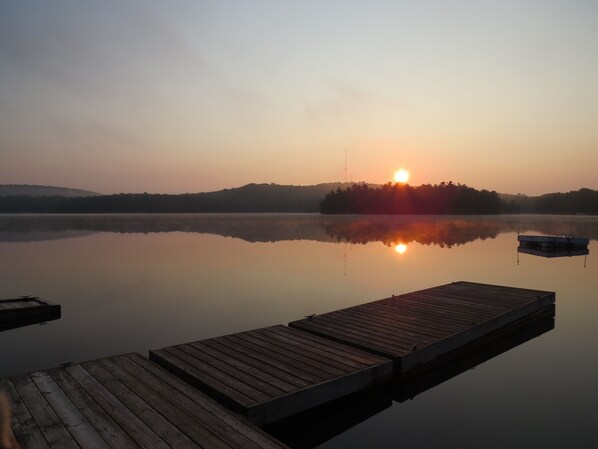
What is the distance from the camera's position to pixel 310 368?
303 inches

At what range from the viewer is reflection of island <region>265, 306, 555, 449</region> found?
689 cm

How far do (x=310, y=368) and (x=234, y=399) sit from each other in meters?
1.77

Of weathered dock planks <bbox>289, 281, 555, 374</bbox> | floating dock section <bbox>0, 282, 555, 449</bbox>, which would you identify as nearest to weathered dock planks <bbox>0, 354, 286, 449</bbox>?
floating dock section <bbox>0, 282, 555, 449</bbox>

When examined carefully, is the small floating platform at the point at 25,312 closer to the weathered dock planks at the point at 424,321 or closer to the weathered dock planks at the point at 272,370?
the weathered dock planks at the point at 272,370

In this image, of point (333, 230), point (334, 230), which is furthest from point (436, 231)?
point (333, 230)

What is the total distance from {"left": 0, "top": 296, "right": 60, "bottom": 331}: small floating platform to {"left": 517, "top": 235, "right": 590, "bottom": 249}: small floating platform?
123 feet

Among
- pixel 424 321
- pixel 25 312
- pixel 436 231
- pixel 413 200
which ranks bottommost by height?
pixel 25 312

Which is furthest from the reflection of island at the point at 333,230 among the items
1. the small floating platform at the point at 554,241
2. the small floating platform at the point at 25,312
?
the small floating platform at the point at 25,312

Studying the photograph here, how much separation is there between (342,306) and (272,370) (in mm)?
8327

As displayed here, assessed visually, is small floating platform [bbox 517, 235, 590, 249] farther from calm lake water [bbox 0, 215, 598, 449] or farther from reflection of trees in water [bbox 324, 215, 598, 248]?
reflection of trees in water [bbox 324, 215, 598, 248]

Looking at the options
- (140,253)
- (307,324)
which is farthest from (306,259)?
(307,324)

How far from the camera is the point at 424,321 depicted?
1115 cm

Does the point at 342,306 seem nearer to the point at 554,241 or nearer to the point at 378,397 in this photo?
the point at 378,397

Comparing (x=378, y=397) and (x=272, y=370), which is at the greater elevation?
(x=272, y=370)
